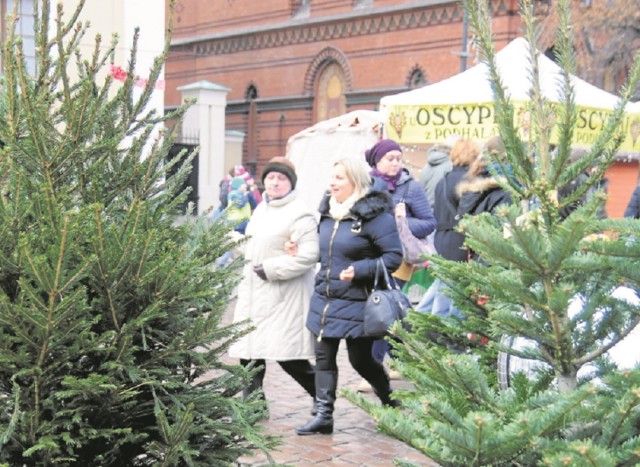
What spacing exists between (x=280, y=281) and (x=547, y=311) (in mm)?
4939

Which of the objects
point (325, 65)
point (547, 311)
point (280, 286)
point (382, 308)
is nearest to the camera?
point (547, 311)

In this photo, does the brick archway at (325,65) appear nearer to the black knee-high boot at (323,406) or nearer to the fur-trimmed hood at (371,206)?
the fur-trimmed hood at (371,206)

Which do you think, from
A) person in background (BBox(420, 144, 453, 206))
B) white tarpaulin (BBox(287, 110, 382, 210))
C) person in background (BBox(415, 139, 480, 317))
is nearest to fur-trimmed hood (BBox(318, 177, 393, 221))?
person in background (BBox(415, 139, 480, 317))

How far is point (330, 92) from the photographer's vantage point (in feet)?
120

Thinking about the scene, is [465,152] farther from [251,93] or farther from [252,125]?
[251,93]

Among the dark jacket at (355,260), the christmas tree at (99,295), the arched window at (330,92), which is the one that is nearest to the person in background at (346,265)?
the dark jacket at (355,260)

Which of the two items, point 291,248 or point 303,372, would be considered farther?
point 303,372

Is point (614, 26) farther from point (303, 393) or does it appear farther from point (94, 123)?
point (94, 123)

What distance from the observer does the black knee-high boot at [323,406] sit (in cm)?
706

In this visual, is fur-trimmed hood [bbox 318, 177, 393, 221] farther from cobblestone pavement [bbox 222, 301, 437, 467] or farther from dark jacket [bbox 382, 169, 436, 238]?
dark jacket [bbox 382, 169, 436, 238]

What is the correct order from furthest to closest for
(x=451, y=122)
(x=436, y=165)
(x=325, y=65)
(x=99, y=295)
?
(x=325, y=65), (x=451, y=122), (x=436, y=165), (x=99, y=295)

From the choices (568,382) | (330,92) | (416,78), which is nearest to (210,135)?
(416,78)

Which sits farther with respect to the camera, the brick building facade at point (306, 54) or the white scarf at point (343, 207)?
the brick building facade at point (306, 54)

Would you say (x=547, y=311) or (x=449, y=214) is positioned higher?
(x=449, y=214)
